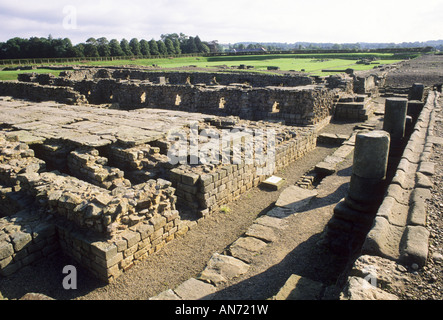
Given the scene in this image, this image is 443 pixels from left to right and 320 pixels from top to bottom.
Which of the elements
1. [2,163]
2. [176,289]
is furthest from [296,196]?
[2,163]

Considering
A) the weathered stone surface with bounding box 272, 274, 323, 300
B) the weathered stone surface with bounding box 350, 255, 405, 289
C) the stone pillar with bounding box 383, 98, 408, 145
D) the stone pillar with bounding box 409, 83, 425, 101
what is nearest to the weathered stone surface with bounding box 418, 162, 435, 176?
the weathered stone surface with bounding box 350, 255, 405, 289

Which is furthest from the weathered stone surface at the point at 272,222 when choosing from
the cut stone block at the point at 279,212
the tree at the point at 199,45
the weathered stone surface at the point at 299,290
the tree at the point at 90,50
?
the tree at the point at 199,45

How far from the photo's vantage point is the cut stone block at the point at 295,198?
791cm

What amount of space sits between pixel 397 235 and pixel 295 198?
3.95m

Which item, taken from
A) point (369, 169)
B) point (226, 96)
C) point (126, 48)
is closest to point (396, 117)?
point (369, 169)

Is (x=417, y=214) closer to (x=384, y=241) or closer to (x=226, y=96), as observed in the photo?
(x=384, y=241)

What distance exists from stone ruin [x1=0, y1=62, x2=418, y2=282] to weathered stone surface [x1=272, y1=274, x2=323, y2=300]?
2.84 meters

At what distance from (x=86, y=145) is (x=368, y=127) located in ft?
43.4

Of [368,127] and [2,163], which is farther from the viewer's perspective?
[368,127]

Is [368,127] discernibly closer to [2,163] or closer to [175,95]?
[175,95]

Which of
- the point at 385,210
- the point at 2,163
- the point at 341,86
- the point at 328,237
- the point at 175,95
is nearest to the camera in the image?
the point at 385,210

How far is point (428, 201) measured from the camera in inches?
203

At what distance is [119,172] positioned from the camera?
782cm

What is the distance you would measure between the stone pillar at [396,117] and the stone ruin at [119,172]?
10.1 feet
